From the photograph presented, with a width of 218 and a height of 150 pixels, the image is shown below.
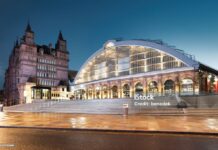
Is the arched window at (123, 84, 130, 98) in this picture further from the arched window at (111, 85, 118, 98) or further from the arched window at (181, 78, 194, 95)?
the arched window at (181, 78, 194, 95)

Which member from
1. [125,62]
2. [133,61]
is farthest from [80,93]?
Answer: [133,61]

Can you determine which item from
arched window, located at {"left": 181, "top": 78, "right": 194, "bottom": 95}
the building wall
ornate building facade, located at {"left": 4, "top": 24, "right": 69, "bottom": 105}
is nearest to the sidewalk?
the building wall

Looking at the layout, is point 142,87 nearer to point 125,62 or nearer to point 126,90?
point 126,90

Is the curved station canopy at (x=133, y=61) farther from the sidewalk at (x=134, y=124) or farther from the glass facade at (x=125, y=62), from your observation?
the sidewalk at (x=134, y=124)

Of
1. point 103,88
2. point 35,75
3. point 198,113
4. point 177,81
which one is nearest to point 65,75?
point 35,75

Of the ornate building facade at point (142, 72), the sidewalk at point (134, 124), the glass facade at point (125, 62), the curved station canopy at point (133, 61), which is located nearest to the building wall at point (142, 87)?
the ornate building facade at point (142, 72)

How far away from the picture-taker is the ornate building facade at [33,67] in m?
99.9

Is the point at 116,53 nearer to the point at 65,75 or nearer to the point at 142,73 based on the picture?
the point at 142,73

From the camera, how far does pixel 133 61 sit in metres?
60.9

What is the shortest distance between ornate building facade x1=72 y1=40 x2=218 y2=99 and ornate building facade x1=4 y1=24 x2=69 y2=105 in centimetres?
3181

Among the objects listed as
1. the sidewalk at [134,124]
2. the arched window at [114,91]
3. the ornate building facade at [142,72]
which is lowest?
the sidewalk at [134,124]

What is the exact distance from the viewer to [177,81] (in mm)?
51219

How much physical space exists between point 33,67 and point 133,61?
58.1 metres

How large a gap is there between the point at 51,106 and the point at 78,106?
8.30 metres
